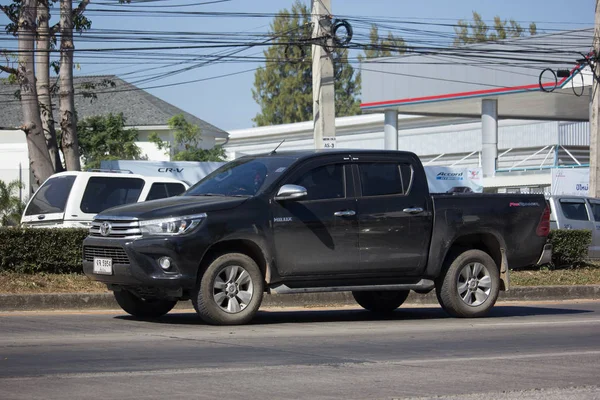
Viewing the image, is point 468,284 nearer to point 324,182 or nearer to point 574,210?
point 324,182

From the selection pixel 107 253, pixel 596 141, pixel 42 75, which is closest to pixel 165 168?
pixel 42 75

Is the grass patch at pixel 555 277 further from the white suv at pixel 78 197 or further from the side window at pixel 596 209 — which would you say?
the white suv at pixel 78 197

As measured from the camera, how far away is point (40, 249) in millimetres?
13797

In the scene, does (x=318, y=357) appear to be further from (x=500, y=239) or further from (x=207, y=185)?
(x=500, y=239)

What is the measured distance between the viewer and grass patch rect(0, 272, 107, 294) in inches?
510

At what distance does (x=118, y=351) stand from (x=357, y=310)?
17.9 ft

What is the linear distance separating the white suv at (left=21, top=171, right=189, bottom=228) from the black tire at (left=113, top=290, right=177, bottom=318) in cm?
509

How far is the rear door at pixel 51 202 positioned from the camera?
16.3 m

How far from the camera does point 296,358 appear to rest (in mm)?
7980

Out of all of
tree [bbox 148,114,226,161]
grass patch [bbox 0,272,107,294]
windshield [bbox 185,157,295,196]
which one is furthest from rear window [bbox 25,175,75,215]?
tree [bbox 148,114,226,161]

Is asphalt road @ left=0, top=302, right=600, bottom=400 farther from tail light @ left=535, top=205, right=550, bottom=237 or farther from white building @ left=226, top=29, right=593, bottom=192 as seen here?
white building @ left=226, top=29, right=593, bottom=192

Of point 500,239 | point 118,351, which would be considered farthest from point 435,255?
point 118,351

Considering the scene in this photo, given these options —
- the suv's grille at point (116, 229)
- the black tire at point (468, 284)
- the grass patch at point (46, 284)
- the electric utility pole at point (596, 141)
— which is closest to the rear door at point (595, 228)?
the electric utility pole at point (596, 141)

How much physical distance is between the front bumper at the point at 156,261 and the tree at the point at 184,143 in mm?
33582
